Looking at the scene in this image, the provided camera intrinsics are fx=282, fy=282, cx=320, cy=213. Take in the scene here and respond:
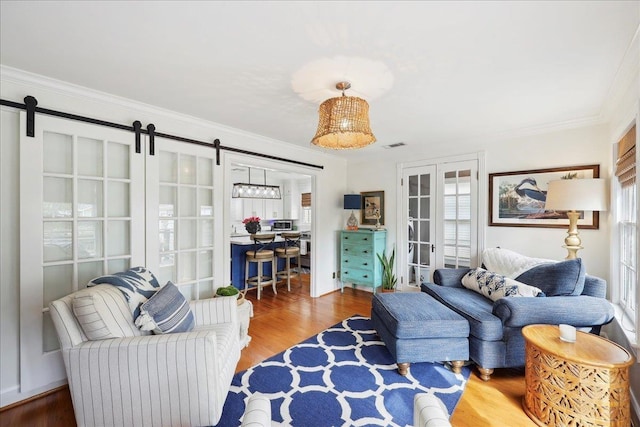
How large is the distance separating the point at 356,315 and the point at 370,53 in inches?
115

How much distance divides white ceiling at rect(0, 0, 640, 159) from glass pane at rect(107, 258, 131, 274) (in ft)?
4.62

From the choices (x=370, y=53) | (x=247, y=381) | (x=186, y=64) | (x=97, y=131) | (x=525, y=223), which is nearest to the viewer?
(x=370, y=53)

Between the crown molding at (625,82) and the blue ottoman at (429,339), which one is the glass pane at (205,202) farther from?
the crown molding at (625,82)

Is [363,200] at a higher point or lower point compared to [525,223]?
higher

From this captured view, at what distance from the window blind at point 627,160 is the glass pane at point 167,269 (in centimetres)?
381

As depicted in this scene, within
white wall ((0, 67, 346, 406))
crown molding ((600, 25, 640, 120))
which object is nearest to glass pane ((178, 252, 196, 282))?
white wall ((0, 67, 346, 406))

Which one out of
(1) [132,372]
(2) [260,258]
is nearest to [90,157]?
(1) [132,372]

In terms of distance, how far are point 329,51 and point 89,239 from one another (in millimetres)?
2366

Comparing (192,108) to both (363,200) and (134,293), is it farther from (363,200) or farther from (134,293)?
(363,200)

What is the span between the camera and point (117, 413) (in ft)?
5.20

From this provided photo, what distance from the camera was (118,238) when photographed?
8.06 feet

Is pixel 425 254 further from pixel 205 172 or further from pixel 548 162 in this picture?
pixel 205 172

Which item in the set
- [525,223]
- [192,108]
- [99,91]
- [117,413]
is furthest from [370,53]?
[525,223]

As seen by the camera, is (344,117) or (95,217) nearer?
(344,117)
